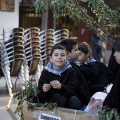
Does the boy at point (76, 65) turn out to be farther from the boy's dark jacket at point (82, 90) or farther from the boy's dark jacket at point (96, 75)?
the boy's dark jacket at point (96, 75)

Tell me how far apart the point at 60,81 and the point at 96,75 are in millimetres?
1092

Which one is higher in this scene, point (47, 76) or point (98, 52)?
point (47, 76)

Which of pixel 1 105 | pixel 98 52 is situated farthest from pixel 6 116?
pixel 98 52

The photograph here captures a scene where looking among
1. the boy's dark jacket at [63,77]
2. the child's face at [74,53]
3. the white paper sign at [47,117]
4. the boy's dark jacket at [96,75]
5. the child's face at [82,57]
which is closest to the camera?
the white paper sign at [47,117]

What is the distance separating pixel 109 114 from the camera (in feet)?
14.2

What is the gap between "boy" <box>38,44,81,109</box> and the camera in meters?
4.92

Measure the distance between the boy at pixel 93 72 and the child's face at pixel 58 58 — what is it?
2.98ft

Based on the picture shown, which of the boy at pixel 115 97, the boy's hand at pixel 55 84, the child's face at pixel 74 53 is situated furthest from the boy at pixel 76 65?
the boy at pixel 115 97

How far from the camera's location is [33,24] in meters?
22.1

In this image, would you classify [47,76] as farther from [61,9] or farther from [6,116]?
[6,116]

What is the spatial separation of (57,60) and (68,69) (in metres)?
0.18

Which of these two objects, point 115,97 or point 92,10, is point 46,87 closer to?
point 115,97

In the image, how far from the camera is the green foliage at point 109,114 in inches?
171

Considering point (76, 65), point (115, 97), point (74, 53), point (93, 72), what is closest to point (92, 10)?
point (74, 53)
